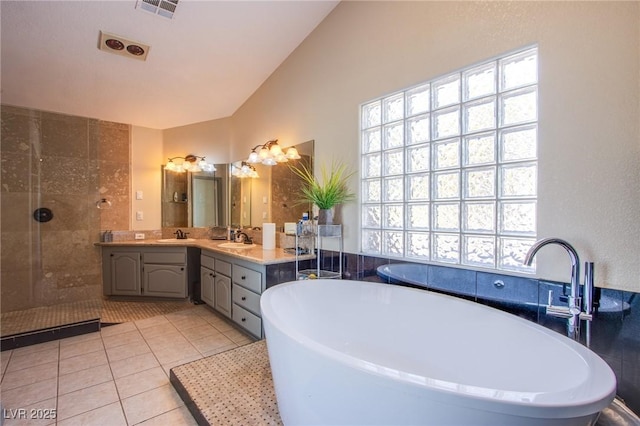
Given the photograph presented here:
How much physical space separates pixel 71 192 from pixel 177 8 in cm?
244

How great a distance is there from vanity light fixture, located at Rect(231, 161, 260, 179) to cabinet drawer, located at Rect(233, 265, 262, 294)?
1196 millimetres

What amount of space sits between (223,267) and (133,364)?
100 cm

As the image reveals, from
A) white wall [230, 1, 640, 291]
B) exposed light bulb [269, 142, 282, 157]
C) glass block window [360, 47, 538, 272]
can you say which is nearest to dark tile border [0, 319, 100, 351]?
exposed light bulb [269, 142, 282, 157]

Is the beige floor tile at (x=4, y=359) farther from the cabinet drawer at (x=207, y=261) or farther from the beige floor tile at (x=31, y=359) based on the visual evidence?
the cabinet drawer at (x=207, y=261)

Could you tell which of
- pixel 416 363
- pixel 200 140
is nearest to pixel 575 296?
pixel 416 363

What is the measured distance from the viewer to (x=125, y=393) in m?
1.77

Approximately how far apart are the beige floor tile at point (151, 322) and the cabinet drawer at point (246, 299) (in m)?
0.92

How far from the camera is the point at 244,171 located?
3486mm

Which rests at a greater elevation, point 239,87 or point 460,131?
point 239,87

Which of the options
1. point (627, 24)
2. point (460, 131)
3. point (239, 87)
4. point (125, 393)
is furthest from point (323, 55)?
point (125, 393)

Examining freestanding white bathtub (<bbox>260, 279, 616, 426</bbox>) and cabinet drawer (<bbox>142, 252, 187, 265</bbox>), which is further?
cabinet drawer (<bbox>142, 252, 187, 265</bbox>)

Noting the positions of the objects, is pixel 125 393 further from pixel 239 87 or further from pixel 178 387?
pixel 239 87

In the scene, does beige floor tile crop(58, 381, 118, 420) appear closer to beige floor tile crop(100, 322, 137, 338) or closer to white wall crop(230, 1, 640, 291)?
beige floor tile crop(100, 322, 137, 338)

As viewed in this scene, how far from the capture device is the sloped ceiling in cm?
202
